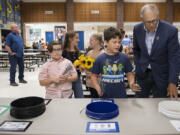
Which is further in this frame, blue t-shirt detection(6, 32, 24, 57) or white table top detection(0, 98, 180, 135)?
blue t-shirt detection(6, 32, 24, 57)

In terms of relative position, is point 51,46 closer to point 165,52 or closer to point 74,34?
point 74,34

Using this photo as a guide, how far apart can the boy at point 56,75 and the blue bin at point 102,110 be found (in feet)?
2.38

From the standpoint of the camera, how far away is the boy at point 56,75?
2021mm

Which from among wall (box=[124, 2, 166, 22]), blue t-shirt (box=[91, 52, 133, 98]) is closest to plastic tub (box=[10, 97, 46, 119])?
blue t-shirt (box=[91, 52, 133, 98])

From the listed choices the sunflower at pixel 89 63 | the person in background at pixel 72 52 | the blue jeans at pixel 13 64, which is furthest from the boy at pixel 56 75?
the blue jeans at pixel 13 64

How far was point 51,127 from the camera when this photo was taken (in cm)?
112

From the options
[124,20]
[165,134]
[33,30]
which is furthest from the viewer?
[33,30]

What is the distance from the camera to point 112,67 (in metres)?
1.84

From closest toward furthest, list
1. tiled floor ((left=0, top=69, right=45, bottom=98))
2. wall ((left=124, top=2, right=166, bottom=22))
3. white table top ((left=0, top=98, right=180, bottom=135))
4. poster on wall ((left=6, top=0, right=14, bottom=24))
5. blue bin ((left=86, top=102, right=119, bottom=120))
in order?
white table top ((left=0, top=98, right=180, bottom=135)), blue bin ((left=86, top=102, right=119, bottom=120)), tiled floor ((left=0, top=69, right=45, bottom=98)), poster on wall ((left=6, top=0, right=14, bottom=24)), wall ((left=124, top=2, right=166, bottom=22))

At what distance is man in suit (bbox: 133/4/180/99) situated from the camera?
5.73 ft

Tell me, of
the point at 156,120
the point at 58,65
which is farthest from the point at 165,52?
the point at 58,65

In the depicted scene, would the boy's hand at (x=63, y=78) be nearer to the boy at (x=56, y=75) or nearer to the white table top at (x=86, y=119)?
the boy at (x=56, y=75)

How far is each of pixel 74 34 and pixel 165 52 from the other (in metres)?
1.51

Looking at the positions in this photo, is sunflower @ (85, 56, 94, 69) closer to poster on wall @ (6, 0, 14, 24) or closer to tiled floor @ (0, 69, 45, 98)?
tiled floor @ (0, 69, 45, 98)
